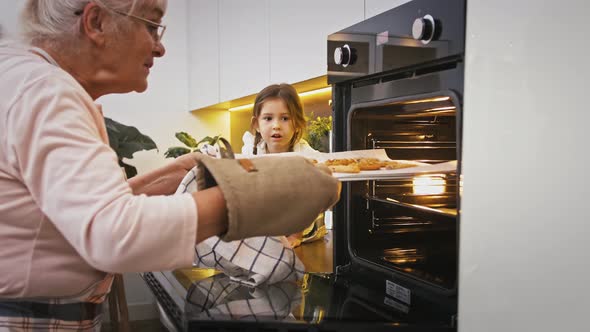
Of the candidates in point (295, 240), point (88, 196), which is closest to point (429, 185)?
point (295, 240)

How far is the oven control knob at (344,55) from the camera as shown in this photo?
3.56ft

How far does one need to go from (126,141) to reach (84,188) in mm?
2598

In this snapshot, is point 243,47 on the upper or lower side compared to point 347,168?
upper

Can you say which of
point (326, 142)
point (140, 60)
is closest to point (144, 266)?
point (140, 60)

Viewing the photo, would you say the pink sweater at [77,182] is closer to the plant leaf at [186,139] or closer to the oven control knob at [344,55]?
the oven control knob at [344,55]

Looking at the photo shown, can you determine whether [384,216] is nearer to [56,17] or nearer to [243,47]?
[56,17]

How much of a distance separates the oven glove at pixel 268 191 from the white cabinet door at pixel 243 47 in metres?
1.41

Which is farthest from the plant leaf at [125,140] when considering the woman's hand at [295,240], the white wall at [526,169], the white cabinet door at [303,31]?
the white wall at [526,169]

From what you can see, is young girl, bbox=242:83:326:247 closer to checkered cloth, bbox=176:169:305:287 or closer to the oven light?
the oven light

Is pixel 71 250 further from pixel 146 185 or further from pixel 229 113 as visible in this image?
pixel 229 113

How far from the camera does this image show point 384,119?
3.87 ft

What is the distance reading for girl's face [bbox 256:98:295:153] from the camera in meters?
2.13

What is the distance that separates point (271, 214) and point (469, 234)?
0.32 m

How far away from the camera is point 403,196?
4.17ft
